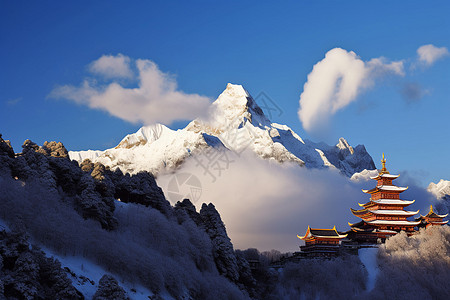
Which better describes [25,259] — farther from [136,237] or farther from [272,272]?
[272,272]

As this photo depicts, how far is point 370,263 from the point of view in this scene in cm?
10031

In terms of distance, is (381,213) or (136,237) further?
(381,213)

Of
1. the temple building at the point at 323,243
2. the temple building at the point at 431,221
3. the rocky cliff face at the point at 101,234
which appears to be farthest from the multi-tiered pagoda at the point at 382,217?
the rocky cliff face at the point at 101,234

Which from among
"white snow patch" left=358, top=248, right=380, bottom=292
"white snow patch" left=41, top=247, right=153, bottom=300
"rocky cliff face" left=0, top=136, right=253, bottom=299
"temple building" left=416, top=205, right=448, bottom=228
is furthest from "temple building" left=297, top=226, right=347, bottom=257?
"white snow patch" left=41, top=247, right=153, bottom=300

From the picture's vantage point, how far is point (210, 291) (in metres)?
70.7

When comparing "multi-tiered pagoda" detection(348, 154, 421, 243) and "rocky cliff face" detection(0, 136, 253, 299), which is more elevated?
"multi-tiered pagoda" detection(348, 154, 421, 243)

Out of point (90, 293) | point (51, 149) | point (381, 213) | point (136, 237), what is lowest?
point (90, 293)

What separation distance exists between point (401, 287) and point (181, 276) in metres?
43.7

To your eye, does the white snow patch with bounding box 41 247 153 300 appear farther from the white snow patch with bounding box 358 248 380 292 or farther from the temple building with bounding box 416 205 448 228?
the temple building with bounding box 416 205 448 228

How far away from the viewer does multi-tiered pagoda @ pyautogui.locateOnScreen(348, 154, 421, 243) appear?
113 m

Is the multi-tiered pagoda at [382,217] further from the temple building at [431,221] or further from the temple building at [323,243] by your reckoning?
the temple building at [323,243]

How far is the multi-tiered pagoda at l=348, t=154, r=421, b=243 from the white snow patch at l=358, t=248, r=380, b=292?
8.41 meters

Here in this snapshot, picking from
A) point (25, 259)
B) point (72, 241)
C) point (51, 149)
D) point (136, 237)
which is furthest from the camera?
point (51, 149)

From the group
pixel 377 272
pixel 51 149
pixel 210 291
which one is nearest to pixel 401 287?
pixel 377 272
